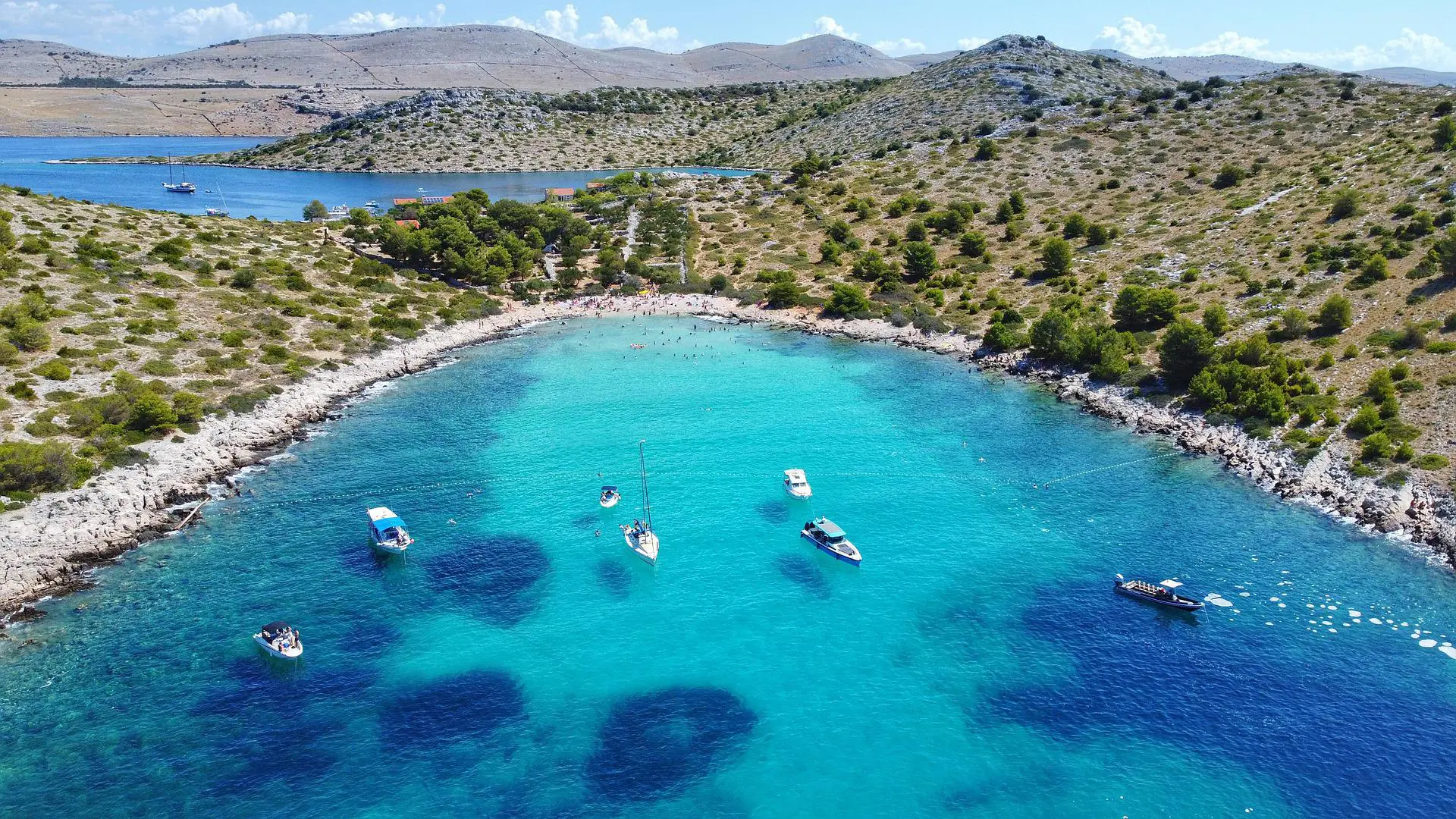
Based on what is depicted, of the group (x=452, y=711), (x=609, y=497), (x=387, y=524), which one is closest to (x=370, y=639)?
(x=452, y=711)

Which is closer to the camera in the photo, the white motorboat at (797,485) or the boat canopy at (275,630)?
the boat canopy at (275,630)

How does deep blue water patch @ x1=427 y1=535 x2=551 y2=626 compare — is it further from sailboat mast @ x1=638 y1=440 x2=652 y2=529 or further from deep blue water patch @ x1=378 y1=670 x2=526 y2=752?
sailboat mast @ x1=638 y1=440 x2=652 y2=529

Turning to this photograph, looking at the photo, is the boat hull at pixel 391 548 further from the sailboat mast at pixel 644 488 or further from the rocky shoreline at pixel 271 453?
the sailboat mast at pixel 644 488

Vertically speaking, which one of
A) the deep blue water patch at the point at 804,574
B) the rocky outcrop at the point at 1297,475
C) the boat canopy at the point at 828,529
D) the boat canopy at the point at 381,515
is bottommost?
the boat canopy at the point at 381,515

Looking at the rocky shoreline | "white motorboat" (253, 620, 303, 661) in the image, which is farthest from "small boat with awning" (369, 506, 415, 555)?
the rocky shoreline

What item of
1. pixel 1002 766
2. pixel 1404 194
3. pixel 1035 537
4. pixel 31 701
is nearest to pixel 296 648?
pixel 31 701

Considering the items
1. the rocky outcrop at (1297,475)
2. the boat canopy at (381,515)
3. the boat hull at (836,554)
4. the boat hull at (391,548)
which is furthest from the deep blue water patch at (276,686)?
the rocky outcrop at (1297,475)
